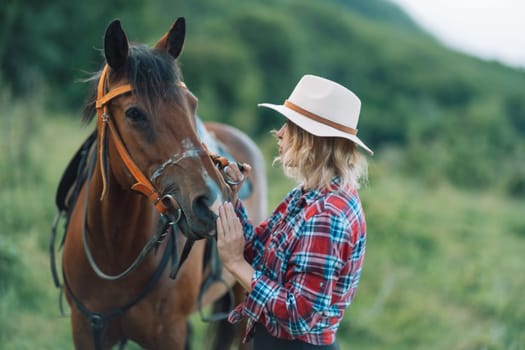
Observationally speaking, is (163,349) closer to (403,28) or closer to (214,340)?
(214,340)

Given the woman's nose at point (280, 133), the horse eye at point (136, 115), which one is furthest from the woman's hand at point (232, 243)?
the horse eye at point (136, 115)

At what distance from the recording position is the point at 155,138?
5.95 feet

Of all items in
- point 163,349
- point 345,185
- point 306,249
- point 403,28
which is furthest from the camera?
point 403,28

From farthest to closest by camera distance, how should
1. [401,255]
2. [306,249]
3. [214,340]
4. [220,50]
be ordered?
[220,50]
[401,255]
[214,340]
[306,249]

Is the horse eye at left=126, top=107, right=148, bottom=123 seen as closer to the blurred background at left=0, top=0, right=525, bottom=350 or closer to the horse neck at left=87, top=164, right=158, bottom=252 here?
the horse neck at left=87, top=164, right=158, bottom=252

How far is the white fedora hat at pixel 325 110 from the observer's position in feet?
5.65

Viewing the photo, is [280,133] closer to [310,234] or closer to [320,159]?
[320,159]

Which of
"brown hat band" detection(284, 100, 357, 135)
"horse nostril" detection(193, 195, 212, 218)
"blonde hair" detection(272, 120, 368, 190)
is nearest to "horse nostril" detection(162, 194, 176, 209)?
"horse nostril" detection(193, 195, 212, 218)

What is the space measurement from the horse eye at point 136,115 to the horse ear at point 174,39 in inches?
14.5

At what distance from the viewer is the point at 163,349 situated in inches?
92.9

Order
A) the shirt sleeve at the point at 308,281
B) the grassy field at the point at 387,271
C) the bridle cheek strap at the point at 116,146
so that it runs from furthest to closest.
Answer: the grassy field at the point at 387,271 < the bridle cheek strap at the point at 116,146 < the shirt sleeve at the point at 308,281

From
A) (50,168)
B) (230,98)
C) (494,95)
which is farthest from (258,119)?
(50,168)

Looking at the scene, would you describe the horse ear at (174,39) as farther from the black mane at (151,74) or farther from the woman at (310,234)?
the woman at (310,234)

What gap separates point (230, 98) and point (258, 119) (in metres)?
2.11
